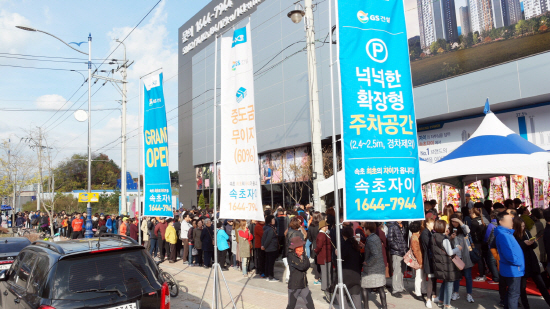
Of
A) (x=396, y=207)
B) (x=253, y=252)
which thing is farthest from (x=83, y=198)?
(x=396, y=207)

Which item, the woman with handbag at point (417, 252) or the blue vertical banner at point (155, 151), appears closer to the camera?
the woman with handbag at point (417, 252)

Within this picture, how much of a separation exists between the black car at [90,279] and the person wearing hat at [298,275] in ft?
7.49

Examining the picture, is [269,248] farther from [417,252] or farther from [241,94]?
[241,94]

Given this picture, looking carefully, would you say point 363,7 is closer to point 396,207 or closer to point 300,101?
point 396,207

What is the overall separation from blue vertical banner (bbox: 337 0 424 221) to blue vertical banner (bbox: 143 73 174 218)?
5338 mm

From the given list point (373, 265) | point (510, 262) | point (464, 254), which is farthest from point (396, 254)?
point (510, 262)

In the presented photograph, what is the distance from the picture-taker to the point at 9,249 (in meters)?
10.0

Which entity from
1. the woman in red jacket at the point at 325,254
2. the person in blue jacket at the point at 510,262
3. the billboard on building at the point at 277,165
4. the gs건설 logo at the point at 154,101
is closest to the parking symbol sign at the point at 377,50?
the person in blue jacket at the point at 510,262

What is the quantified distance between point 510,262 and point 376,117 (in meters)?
3.27

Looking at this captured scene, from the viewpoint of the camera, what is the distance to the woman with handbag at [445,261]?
7.15 meters

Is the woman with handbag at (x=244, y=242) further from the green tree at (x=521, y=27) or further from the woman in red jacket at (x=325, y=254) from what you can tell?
the green tree at (x=521, y=27)

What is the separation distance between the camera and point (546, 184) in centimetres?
1464

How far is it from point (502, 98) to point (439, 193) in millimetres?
5637

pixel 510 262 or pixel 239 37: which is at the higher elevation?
pixel 239 37
